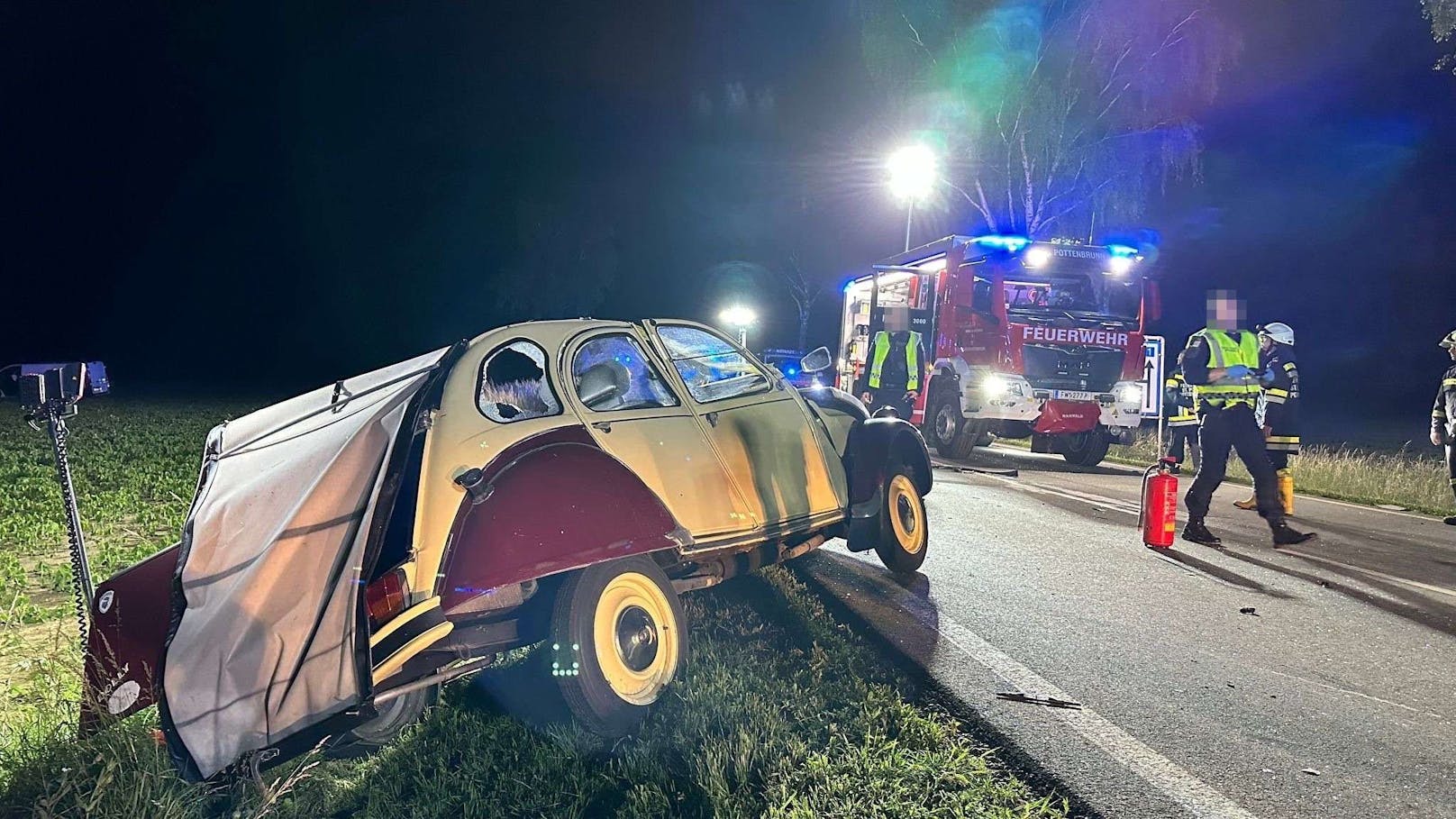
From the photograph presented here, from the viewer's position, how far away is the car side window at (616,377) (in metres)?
4.02

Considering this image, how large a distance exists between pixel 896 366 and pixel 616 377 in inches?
393

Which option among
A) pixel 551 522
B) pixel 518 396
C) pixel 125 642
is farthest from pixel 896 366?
pixel 125 642

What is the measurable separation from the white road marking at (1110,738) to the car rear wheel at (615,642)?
1553 millimetres

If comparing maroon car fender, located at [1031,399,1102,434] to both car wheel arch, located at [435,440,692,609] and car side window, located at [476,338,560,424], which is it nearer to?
car side window, located at [476,338,560,424]

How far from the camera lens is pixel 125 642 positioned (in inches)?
125

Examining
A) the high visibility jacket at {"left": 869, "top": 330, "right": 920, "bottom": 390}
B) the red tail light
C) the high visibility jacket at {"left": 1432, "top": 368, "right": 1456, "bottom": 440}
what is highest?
the high visibility jacket at {"left": 869, "top": 330, "right": 920, "bottom": 390}

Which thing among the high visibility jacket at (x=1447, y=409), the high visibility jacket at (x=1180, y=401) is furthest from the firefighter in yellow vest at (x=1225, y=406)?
the high visibility jacket at (x=1447, y=409)

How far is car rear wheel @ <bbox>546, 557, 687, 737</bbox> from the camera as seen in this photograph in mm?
3309

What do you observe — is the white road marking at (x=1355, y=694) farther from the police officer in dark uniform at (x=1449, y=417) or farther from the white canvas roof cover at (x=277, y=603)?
the police officer in dark uniform at (x=1449, y=417)

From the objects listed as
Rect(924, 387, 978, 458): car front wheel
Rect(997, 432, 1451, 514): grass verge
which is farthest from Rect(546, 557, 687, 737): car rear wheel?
Rect(924, 387, 978, 458): car front wheel

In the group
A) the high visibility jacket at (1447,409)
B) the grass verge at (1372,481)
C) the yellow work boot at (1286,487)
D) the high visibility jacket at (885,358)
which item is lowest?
the grass verge at (1372,481)

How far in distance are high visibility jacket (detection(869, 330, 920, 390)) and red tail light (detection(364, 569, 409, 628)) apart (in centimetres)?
1123

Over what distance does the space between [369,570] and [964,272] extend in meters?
11.2

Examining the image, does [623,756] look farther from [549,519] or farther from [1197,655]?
[1197,655]
